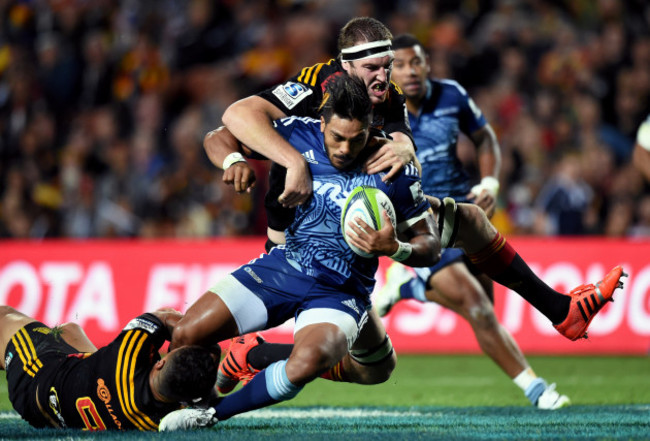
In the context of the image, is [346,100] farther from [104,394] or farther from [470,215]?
[104,394]

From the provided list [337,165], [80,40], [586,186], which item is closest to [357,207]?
[337,165]

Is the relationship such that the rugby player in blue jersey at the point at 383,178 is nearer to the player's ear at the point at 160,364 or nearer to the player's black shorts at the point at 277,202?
the player's black shorts at the point at 277,202

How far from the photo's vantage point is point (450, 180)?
7605 millimetres

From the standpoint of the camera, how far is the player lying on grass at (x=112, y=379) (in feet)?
16.3

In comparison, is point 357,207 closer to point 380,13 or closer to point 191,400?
point 191,400

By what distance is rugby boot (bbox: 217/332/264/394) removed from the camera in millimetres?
6434

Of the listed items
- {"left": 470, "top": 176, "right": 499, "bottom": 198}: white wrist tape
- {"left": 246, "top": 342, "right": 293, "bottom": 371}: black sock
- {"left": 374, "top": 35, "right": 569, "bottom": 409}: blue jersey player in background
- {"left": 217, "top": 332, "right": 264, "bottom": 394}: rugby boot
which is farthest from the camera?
{"left": 470, "top": 176, "right": 499, "bottom": 198}: white wrist tape

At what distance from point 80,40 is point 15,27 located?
1136mm

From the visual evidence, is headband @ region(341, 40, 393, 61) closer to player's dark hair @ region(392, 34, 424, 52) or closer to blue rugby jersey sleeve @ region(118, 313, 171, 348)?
player's dark hair @ region(392, 34, 424, 52)

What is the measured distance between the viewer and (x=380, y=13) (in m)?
15.5

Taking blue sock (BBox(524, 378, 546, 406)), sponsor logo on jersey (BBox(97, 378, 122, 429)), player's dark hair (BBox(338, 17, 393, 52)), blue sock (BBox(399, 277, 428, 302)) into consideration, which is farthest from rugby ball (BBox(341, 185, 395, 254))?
blue sock (BBox(399, 277, 428, 302))

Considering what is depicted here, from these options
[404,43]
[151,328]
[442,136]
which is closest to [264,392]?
[151,328]

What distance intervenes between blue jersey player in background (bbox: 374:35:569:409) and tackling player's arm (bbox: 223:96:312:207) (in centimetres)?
215

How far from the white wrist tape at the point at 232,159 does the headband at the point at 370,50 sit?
3.19 ft
